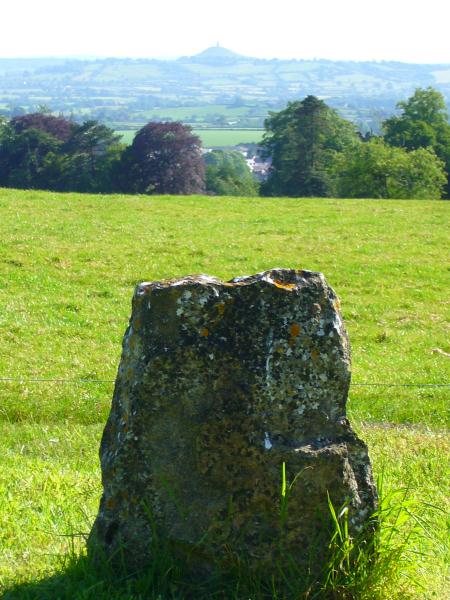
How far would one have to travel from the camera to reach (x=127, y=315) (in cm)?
1969

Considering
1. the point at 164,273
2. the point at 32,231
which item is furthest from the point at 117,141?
the point at 164,273

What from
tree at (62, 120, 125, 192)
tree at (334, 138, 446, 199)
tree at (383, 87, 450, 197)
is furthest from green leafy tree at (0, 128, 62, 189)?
tree at (383, 87, 450, 197)

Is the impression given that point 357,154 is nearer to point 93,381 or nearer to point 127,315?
point 127,315

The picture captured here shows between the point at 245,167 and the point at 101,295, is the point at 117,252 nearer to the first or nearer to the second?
the point at 101,295

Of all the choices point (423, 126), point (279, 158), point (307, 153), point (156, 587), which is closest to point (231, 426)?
point (156, 587)

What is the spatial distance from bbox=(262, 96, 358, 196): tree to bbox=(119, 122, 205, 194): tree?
8.62 meters

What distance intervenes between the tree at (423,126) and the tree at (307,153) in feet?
14.7

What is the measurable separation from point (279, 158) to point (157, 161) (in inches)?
562

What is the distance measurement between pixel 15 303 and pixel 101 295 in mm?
2445

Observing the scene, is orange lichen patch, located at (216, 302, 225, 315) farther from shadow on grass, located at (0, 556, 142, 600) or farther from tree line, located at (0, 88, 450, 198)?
tree line, located at (0, 88, 450, 198)

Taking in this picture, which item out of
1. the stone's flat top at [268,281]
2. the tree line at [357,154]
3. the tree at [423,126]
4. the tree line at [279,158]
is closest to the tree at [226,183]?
the tree line at [357,154]

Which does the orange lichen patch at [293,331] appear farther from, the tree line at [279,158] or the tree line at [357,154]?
the tree line at [279,158]

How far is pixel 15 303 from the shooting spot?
787 inches

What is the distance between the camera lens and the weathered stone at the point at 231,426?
5383mm
